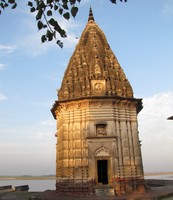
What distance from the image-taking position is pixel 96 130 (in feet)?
53.7

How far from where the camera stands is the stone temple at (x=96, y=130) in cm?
1545

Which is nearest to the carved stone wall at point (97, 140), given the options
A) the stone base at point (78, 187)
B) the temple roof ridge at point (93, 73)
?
the stone base at point (78, 187)

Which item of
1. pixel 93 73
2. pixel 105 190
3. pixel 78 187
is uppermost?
pixel 93 73

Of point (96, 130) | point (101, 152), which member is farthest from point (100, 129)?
point (101, 152)

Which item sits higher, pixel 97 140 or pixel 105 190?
pixel 97 140

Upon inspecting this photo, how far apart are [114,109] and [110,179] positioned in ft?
14.7

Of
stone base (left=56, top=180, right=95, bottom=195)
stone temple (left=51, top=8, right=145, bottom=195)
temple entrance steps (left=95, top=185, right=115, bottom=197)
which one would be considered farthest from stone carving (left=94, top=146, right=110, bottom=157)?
temple entrance steps (left=95, top=185, right=115, bottom=197)

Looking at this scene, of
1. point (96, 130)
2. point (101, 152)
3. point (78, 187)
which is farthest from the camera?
point (96, 130)

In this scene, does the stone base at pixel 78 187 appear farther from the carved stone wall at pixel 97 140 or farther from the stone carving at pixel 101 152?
the stone carving at pixel 101 152

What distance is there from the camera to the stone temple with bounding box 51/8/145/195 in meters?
15.5

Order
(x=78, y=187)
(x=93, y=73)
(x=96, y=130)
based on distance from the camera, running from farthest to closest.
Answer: (x=93, y=73) → (x=96, y=130) → (x=78, y=187)

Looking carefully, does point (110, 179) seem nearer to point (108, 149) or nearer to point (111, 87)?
point (108, 149)

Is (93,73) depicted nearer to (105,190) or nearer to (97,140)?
(97,140)

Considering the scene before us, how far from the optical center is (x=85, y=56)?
18984mm
